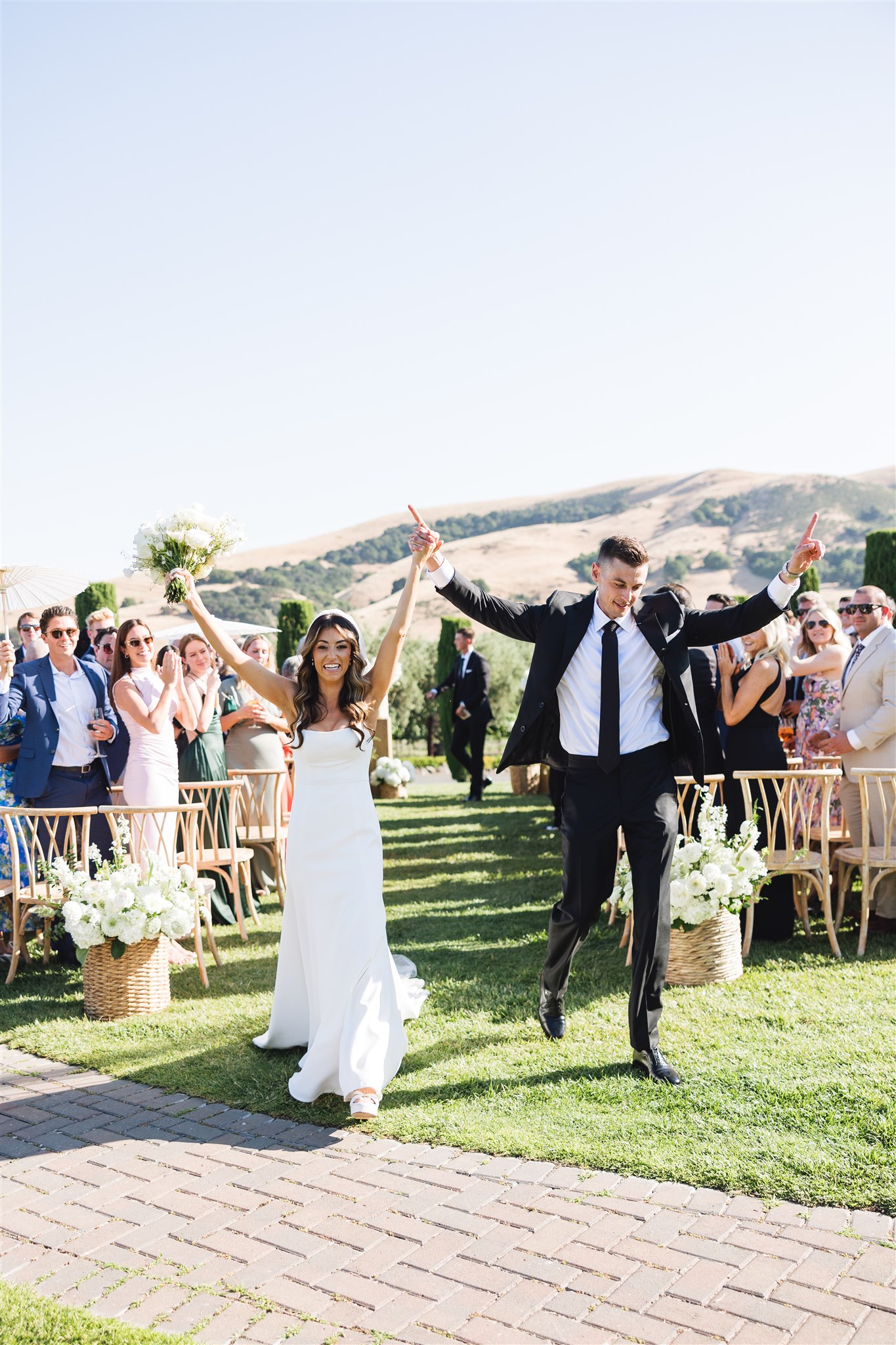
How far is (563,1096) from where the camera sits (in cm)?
434

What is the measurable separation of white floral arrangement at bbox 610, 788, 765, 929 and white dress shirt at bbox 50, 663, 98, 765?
3.58 metres

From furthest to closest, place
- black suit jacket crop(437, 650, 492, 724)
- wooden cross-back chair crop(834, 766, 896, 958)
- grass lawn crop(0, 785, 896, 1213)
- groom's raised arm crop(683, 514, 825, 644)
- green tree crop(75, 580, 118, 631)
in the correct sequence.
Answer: green tree crop(75, 580, 118, 631)
black suit jacket crop(437, 650, 492, 724)
wooden cross-back chair crop(834, 766, 896, 958)
groom's raised arm crop(683, 514, 825, 644)
grass lawn crop(0, 785, 896, 1213)

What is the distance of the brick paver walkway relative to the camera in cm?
284

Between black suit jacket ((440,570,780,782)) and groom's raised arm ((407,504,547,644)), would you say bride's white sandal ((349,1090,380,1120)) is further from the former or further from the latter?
groom's raised arm ((407,504,547,644))

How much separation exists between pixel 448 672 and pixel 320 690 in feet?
52.6

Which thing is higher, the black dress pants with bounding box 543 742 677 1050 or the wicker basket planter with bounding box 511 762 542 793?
the black dress pants with bounding box 543 742 677 1050

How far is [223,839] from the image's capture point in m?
8.22

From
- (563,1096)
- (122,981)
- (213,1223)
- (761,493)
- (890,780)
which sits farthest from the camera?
(761,493)

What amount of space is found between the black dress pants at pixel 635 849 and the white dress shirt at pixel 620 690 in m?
0.07

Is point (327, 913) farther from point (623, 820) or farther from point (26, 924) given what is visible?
point (26, 924)

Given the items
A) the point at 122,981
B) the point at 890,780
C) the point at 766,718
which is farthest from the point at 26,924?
the point at 890,780

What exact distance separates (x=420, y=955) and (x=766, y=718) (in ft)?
8.75

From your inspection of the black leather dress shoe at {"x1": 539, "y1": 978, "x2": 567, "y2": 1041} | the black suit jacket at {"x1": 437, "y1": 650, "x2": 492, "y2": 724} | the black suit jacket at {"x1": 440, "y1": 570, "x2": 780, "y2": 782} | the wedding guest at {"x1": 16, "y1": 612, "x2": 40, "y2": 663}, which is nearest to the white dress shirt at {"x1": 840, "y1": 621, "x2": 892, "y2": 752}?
the black suit jacket at {"x1": 440, "y1": 570, "x2": 780, "y2": 782}

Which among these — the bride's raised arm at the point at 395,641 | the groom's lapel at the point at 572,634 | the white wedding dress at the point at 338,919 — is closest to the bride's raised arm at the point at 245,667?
the white wedding dress at the point at 338,919
